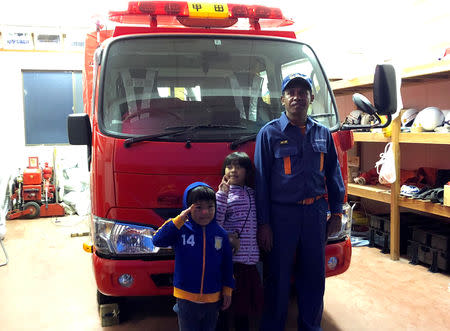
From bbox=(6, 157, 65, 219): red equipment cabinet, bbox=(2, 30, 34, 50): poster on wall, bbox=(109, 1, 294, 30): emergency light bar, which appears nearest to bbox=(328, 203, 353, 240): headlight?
bbox=(109, 1, 294, 30): emergency light bar

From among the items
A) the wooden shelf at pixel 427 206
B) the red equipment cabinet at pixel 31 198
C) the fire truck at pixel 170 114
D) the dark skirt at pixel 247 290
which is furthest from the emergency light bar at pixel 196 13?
the red equipment cabinet at pixel 31 198

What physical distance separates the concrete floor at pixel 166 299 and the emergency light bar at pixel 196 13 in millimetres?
2225

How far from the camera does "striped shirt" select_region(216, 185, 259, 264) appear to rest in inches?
95.7

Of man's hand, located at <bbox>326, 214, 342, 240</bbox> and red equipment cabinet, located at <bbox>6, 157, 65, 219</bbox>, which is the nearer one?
man's hand, located at <bbox>326, 214, 342, 240</bbox>

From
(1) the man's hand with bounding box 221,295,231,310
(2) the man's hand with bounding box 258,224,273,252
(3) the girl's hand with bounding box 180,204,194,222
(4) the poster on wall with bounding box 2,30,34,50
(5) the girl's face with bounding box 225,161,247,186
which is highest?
(4) the poster on wall with bounding box 2,30,34,50

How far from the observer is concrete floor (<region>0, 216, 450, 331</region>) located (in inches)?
127

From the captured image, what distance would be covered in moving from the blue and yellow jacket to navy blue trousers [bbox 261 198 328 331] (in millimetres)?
383

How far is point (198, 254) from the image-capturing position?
223 centimetres

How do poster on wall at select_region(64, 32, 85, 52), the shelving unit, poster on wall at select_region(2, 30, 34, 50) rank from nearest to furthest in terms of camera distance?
the shelving unit < poster on wall at select_region(2, 30, 34, 50) < poster on wall at select_region(64, 32, 85, 52)

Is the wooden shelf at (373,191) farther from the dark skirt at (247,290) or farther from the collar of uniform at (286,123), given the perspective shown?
the dark skirt at (247,290)

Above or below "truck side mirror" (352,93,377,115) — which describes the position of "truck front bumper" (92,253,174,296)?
below

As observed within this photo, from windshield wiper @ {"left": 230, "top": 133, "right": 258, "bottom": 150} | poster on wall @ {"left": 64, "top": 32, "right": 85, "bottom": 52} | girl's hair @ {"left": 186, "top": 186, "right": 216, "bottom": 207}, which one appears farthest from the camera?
poster on wall @ {"left": 64, "top": 32, "right": 85, "bottom": 52}

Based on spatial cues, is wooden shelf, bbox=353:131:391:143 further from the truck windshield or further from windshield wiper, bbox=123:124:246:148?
windshield wiper, bbox=123:124:246:148

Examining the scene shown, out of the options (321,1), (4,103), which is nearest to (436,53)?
(321,1)
